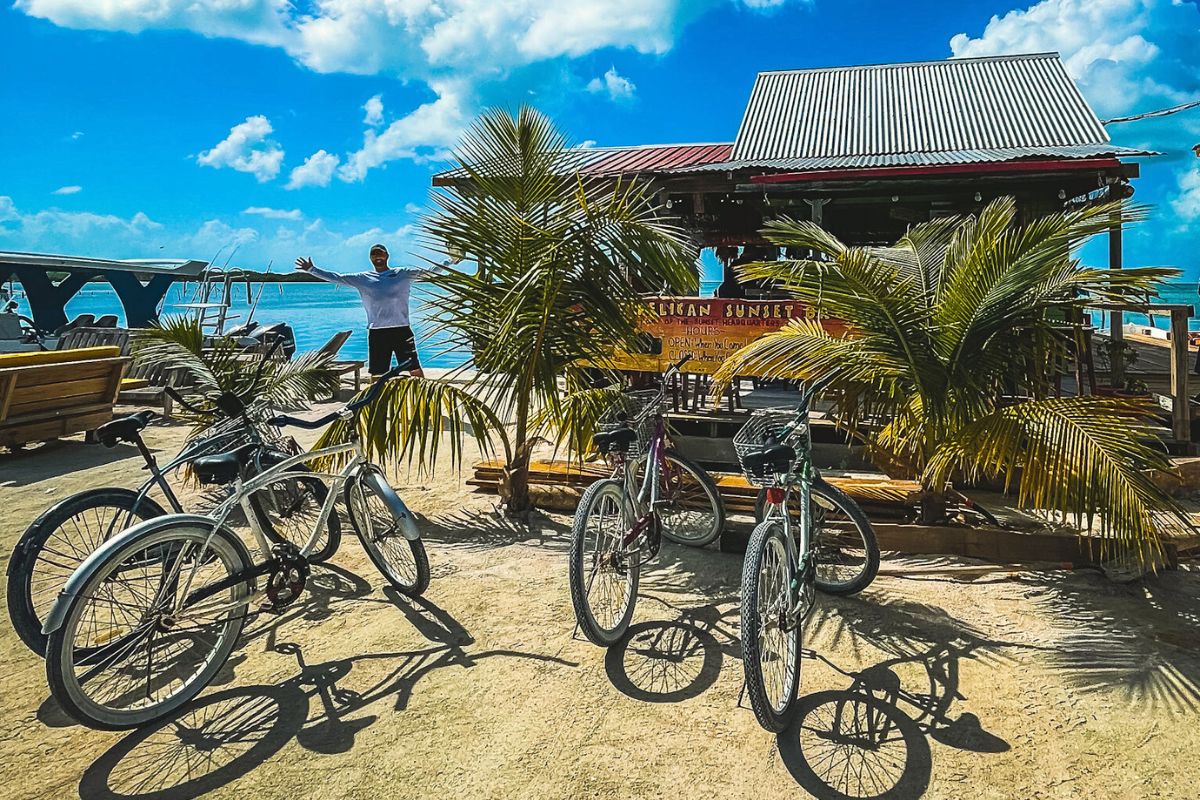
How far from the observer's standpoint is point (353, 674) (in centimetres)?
322

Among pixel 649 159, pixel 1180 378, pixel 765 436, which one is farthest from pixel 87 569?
pixel 649 159

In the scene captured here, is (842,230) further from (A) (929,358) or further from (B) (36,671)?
(B) (36,671)

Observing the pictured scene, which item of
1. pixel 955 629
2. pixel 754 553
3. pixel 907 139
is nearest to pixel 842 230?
pixel 907 139

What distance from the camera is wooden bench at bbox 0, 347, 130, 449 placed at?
7316 millimetres

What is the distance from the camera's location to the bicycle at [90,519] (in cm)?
309

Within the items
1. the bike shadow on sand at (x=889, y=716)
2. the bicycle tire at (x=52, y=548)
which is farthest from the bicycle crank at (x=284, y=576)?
the bike shadow on sand at (x=889, y=716)

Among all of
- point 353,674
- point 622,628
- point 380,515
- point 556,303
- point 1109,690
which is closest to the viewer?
point 1109,690

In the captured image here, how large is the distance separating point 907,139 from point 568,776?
34.9 feet

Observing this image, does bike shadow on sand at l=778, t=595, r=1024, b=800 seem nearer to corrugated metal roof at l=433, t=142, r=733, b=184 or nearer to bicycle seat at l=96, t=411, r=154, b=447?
bicycle seat at l=96, t=411, r=154, b=447

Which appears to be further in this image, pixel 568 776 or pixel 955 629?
pixel 955 629

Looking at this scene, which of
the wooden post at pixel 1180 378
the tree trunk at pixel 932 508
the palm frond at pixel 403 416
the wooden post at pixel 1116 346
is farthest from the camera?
the wooden post at pixel 1116 346

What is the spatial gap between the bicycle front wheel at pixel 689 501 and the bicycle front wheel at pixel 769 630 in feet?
5.06

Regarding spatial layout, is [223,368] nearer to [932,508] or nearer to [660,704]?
[660,704]

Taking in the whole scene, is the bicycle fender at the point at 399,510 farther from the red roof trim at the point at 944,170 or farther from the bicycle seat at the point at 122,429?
the red roof trim at the point at 944,170
